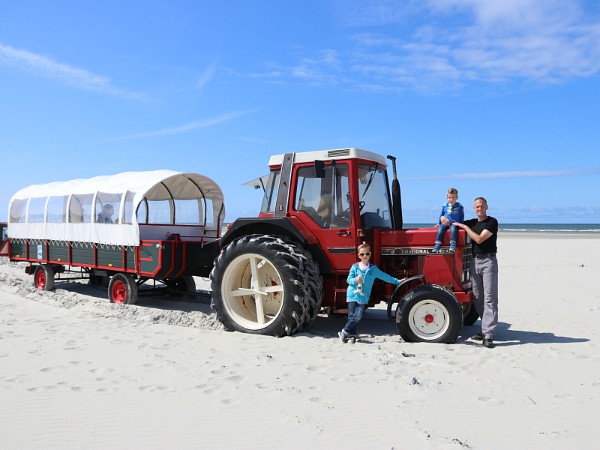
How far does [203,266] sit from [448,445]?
6166mm

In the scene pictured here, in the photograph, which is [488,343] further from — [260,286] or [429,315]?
[260,286]

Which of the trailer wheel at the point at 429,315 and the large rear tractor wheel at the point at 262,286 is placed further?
the large rear tractor wheel at the point at 262,286

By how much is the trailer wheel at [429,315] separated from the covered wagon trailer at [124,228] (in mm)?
3890

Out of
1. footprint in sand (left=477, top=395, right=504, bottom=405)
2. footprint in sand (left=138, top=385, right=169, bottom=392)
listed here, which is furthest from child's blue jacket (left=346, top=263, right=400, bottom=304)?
footprint in sand (left=138, top=385, right=169, bottom=392)

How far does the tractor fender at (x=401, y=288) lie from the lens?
657 cm

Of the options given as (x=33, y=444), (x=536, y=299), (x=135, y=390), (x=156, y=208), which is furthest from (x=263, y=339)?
(x=536, y=299)

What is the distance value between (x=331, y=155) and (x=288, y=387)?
3257mm

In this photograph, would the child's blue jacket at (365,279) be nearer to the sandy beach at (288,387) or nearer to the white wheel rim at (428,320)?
the white wheel rim at (428,320)

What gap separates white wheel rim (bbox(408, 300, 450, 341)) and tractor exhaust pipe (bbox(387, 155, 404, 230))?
1.55m

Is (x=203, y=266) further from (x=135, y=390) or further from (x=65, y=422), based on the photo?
(x=65, y=422)

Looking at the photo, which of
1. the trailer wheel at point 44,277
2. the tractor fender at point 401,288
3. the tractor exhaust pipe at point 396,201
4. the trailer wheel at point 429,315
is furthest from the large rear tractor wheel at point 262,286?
the trailer wheel at point 44,277

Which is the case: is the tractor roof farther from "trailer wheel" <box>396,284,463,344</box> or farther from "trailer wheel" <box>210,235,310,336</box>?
"trailer wheel" <box>396,284,463,344</box>

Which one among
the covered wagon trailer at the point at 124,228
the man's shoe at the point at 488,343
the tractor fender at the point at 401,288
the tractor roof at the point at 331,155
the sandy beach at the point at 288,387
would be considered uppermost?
the tractor roof at the point at 331,155

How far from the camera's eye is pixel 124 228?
364 inches
